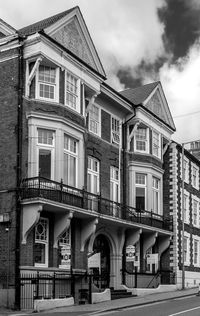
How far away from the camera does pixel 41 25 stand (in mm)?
26828

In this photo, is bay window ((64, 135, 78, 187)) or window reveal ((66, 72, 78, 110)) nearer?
bay window ((64, 135, 78, 187))

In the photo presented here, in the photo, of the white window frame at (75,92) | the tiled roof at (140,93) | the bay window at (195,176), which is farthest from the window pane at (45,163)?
the bay window at (195,176)

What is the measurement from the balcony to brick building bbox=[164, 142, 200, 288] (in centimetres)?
194

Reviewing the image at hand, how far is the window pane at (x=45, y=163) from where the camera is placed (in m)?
25.1

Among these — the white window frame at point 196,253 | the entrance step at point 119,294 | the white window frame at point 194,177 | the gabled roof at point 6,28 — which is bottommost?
the entrance step at point 119,294

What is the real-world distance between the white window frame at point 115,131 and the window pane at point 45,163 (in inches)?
309

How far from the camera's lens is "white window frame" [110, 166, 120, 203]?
32.1 m

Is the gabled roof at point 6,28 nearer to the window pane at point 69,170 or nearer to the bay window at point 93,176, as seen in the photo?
the window pane at point 69,170

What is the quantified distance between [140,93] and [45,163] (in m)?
13.6

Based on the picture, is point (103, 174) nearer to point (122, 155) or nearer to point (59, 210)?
point (122, 155)

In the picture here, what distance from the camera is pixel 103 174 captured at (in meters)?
30.9

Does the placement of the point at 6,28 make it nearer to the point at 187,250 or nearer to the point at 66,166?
the point at 66,166

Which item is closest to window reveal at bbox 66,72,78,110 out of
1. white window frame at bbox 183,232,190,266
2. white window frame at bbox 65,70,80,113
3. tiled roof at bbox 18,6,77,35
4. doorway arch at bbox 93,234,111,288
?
white window frame at bbox 65,70,80,113

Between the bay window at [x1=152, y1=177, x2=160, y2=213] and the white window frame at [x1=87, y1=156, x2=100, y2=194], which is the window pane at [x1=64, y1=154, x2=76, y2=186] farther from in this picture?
the bay window at [x1=152, y1=177, x2=160, y2=213]
